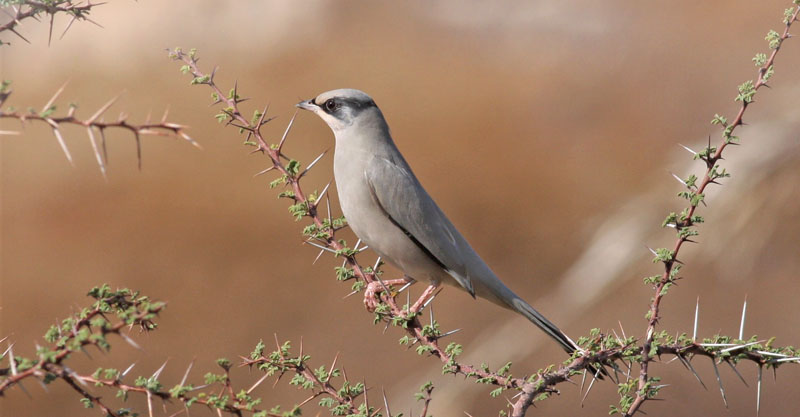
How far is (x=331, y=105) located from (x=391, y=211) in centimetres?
82

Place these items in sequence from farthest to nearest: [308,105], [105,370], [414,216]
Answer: [308,105] < [414,216] < [105,370]

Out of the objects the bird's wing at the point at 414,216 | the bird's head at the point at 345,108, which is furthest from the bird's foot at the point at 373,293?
the bird's head at the point at 345,108

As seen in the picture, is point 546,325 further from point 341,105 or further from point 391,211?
point 341,105

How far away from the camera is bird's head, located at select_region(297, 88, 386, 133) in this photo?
4.87m

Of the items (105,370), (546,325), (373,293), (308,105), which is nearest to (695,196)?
(546,325)

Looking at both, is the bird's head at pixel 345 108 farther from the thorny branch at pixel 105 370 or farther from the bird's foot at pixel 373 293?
the thorny branch at pixel 105 370

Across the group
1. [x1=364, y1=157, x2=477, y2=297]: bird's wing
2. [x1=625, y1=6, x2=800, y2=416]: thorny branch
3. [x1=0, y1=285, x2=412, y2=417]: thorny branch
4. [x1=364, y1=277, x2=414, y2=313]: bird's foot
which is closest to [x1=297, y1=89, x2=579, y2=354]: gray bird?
[x1=364, y1=157, x2=477, y2=297]: bird's wing

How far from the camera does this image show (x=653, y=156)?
33.4 ft

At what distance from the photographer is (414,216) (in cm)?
475

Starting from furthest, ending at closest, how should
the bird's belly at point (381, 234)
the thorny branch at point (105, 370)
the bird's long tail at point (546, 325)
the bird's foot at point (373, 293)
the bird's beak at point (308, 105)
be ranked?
the bird's beak at point (308, 105), the bird's belly at point (381, 234), the bird's long tail at point (546, 325), the bird's foot at point (373, 293), the thorny branch at point (105, 370)

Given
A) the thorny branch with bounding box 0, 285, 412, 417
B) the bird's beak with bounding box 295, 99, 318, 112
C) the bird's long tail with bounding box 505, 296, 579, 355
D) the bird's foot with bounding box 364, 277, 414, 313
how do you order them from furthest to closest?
the bird's beak with bounding box 295, 99, 318, 112
the bird's long tail with bounding box 505, 296, 579, 355
the bird's foot with bounding box 364, 277, 414, 313
the thorny branch with bounding box 0, 285, 412, 417

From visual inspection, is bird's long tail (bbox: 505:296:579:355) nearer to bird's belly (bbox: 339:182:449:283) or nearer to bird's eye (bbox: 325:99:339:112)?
bird's belly (bbox: 339:182:449:283)

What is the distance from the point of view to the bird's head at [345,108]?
4871mm

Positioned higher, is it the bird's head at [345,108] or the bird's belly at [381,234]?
the bird's head at [345,108]
